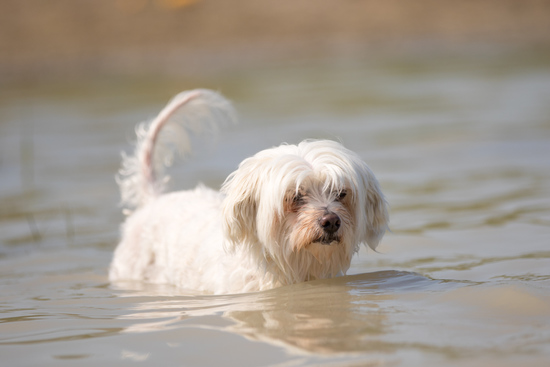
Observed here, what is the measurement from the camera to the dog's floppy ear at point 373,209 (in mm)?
4984

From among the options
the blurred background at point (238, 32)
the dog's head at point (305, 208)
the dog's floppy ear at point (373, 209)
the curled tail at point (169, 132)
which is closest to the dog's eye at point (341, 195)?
the dog's head at point (305, 208)

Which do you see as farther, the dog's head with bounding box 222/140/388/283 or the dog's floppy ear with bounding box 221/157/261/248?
the dog's floppy ear with bounding box 221/157/261/248

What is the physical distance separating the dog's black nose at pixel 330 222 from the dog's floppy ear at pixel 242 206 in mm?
488

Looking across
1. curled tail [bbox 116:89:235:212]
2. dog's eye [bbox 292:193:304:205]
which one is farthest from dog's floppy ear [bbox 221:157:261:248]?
curled tail [bbox 116:89:235:212]

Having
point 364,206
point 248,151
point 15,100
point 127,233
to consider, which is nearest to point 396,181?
point 248,151

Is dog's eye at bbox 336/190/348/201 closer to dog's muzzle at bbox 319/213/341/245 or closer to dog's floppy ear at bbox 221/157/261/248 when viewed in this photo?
dog's muzzle at bbox 319/213/341/245

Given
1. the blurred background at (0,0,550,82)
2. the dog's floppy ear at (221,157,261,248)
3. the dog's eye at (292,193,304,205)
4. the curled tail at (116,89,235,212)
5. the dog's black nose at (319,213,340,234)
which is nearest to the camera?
the dog's black nose at (319,213,340,234)

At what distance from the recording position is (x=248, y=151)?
38.6 ft

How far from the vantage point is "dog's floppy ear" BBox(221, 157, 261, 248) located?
4.91 metres

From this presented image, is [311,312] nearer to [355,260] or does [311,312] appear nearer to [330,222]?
[330,222]

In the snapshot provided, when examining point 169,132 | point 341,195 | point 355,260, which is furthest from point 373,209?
point 169,132

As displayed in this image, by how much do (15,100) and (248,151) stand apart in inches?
424

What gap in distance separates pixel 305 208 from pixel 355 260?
1.80 m

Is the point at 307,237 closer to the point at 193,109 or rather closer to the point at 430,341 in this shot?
the point at 430,341
